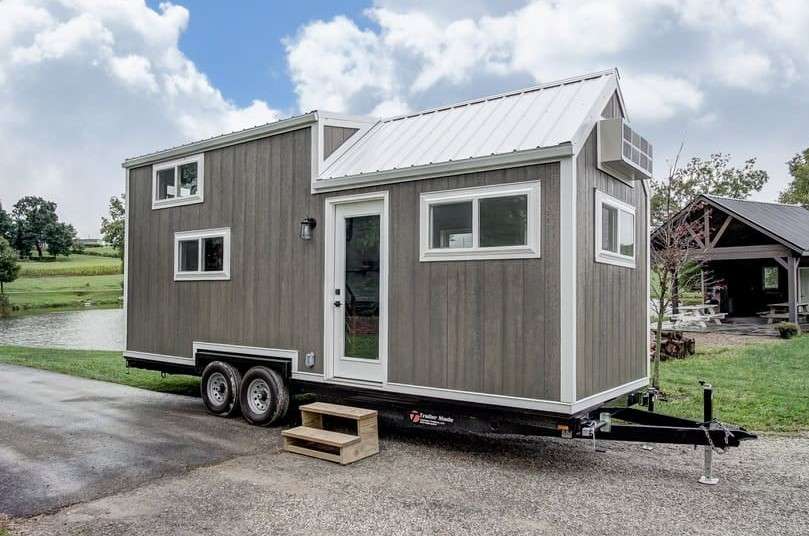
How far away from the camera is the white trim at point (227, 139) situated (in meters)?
6.65

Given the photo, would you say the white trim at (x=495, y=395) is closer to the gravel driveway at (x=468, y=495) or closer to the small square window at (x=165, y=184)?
the gravel driveway at (x=468, y=495)

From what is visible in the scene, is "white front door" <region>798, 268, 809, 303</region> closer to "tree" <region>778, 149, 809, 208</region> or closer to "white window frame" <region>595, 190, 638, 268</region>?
"white window frame" <region>595, 190, 638, 268</region>

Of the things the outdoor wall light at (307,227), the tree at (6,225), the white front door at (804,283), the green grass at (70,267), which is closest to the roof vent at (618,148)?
the outdoor wall light at (307,227)

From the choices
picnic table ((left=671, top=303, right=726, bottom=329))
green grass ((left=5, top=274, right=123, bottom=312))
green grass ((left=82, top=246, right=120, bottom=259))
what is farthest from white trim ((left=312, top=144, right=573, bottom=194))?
green grass ((left=82, top=246, right=120, bottom=259))

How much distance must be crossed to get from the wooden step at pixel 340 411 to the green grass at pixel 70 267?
55.2 metres

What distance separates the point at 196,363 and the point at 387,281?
3.14m

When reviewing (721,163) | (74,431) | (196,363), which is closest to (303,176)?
(196,363)

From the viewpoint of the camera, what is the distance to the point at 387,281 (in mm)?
5879

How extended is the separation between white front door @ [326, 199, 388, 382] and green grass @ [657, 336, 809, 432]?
368cm

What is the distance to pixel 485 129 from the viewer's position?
5.83 metres

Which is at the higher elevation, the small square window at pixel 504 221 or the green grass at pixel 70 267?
the green grass at pixel 70 267

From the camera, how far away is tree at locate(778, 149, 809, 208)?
1531 inches

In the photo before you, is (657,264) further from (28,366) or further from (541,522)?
(28,366)

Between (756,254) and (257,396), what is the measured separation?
17.1 metres
